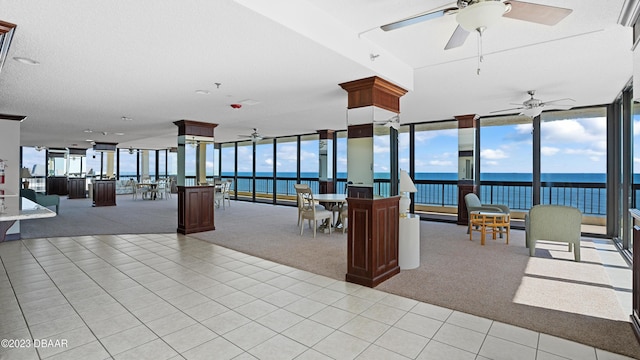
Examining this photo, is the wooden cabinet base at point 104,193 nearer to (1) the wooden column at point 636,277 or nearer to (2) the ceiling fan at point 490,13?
(2) the ceiling fan at point 490,13

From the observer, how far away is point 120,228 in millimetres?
6977

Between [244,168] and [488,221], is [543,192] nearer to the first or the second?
[488,221]

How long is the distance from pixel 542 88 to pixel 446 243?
2.82 metres

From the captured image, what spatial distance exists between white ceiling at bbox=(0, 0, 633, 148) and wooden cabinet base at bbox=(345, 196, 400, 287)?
57.4 inches

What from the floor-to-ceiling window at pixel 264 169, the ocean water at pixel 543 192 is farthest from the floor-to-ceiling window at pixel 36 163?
the ocean water at pixel 543 192

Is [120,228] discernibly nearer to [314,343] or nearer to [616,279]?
[314,343]

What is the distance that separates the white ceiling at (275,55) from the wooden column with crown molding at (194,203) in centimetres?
113

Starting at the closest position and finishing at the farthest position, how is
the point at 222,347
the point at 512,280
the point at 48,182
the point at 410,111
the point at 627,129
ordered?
the point at 222,347
the point at 512,280
the point at 627,129
the point at 410,111
the point at 48,182

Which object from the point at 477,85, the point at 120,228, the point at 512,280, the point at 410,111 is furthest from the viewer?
the point at 120,228

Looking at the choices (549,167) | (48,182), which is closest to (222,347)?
(549,167)

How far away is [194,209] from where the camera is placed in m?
6.54

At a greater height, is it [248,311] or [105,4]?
[105,4]

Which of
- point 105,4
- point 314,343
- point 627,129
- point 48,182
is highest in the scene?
point 105,4

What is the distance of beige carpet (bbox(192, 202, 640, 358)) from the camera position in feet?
8.66
